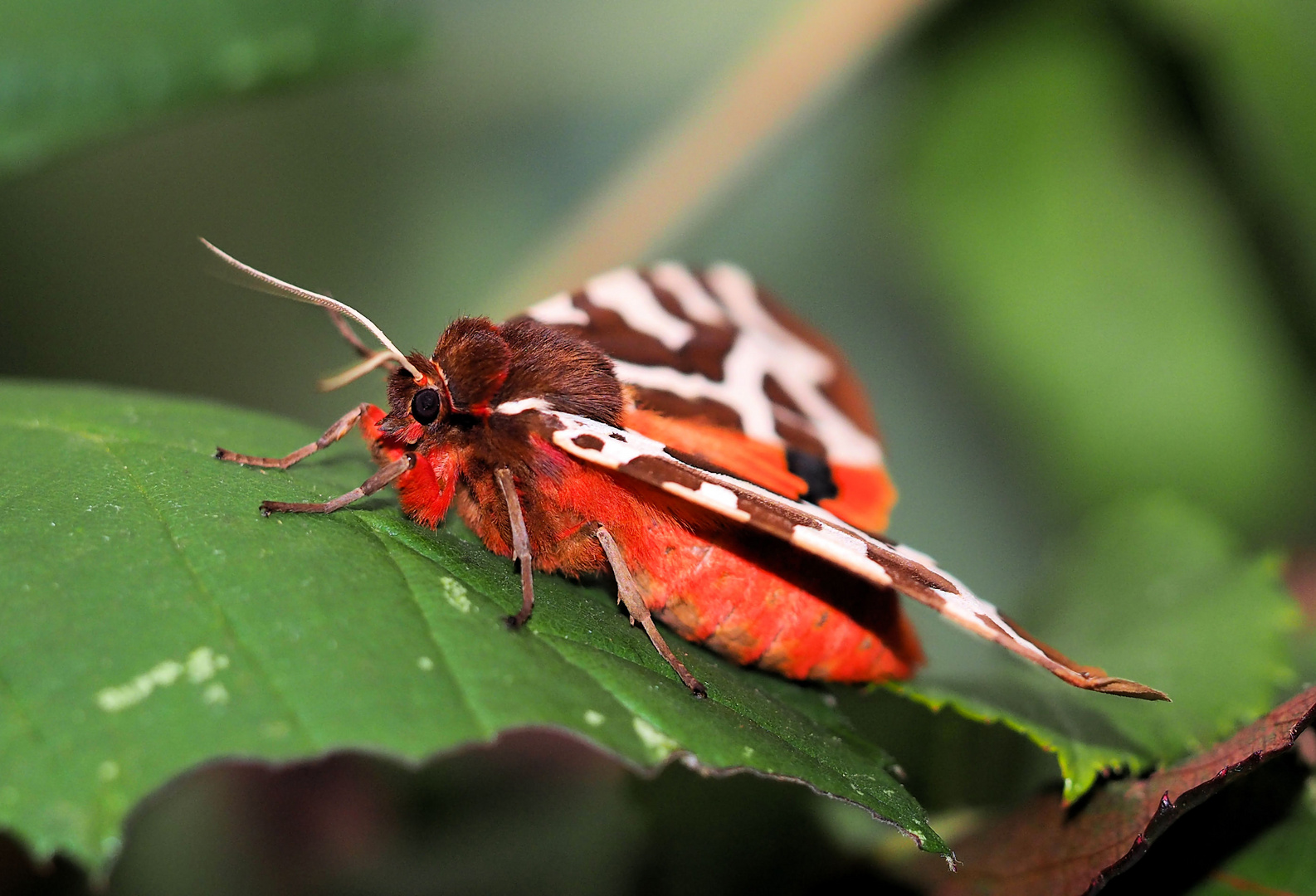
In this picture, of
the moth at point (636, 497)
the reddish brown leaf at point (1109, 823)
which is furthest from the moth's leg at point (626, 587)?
the reddish brown leaf at point (1109, 823)

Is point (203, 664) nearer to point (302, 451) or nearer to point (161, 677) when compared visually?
point (161, 677)

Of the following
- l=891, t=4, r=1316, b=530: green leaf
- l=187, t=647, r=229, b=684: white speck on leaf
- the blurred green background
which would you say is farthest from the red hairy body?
l=891, t=4, r=1316, b=530: green leaf

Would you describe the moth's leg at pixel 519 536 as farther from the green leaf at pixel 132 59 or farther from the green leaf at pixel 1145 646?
the green leaf at pixel 132 59

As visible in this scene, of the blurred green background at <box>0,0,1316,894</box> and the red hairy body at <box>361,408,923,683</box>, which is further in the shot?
the blurred green background at <box>0,0,1316,894</box>

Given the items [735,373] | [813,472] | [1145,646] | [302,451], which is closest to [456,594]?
[302,451]

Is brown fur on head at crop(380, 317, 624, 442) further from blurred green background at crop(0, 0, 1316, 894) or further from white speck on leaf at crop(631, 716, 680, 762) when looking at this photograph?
blurred green background at crop(0, 0, 1316, 894)

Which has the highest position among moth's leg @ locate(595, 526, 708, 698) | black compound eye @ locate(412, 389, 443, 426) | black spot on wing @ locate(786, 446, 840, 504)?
black spot on wing @ locate(786, 446, 840, 504)
